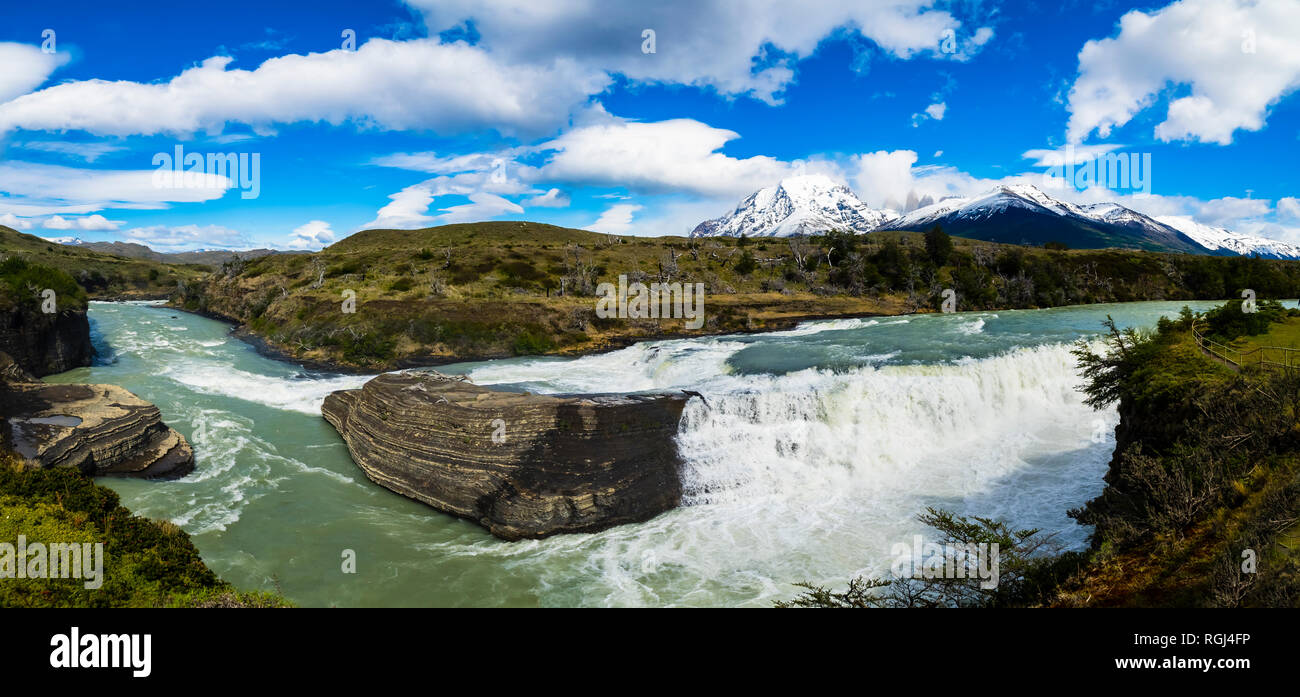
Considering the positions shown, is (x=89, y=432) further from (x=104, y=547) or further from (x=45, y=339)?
(x=45, y=339)

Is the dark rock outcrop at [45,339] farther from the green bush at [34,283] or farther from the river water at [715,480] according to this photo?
the river water at [715,480]

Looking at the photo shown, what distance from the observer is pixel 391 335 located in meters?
43.5

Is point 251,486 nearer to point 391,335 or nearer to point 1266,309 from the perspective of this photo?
point 391,335

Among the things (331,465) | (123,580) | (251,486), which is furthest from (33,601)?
(331,465)

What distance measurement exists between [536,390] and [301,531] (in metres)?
15.0

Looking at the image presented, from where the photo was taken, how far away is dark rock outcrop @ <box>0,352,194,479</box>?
18.2 meters

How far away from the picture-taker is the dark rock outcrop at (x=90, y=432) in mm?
18203

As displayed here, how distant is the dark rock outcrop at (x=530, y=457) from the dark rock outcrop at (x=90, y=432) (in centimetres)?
642

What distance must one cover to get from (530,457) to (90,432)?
15.1 metres

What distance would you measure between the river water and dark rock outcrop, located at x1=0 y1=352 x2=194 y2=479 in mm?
964

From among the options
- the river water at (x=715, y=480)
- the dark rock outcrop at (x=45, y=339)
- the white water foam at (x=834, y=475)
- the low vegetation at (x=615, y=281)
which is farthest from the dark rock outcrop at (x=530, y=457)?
the dark rock outcrop at (x=45, y=339)

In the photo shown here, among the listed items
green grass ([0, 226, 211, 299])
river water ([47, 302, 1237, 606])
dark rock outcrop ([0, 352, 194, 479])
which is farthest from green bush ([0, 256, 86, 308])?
green grass ([0, 226, 211, 299])

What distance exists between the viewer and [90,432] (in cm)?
1925

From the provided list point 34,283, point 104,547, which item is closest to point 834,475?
point 104,547
